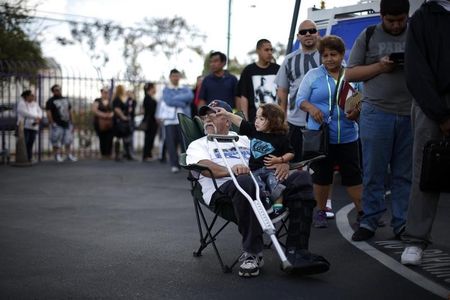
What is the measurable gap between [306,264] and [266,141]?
3.79ft

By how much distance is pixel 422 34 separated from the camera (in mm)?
4719

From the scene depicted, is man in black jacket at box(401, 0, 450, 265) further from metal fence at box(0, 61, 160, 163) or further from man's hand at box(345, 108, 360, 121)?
metal fence at box(0, 61, 160, 163)

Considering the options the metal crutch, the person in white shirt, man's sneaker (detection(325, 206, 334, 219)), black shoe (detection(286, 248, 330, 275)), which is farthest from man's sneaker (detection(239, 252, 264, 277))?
the person in white shirt

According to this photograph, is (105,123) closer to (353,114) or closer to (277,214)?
(353,114)

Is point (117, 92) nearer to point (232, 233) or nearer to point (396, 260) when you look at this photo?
point (232, 233)

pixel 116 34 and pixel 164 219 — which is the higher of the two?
pixel 116 34

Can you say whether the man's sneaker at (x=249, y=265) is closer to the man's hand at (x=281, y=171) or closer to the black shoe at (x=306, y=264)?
the black shoe at (x=306, y=264)

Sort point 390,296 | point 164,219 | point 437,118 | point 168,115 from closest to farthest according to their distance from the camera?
point 390,296 → point 437,118 → point 164,219 → point 168,115

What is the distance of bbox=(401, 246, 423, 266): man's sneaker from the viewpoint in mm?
4930

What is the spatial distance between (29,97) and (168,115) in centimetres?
381

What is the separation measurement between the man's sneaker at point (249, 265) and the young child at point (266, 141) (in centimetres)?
57

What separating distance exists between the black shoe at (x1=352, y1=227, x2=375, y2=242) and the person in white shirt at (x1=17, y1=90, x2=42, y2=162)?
33.5 ft

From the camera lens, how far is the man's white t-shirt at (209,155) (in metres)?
5.26

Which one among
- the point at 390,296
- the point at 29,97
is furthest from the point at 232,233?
the point at 29,97
